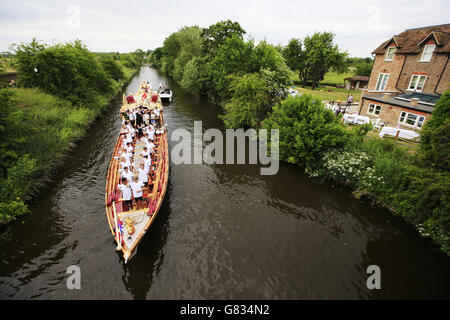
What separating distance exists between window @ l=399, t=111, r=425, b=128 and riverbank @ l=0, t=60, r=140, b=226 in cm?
2812

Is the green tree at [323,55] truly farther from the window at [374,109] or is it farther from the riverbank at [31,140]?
the riverbank at [31,140]

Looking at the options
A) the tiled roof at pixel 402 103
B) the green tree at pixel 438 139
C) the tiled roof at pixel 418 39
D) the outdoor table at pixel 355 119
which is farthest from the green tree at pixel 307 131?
the tiled roof at pixel 418 39

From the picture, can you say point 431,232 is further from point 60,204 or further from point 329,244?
point 60,204

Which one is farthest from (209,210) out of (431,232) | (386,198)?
(431,232)

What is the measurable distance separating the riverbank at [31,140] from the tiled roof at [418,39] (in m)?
33.4

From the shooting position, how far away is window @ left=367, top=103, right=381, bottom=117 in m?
21.2

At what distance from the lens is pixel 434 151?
32.5ft

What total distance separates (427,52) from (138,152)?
94.7ft

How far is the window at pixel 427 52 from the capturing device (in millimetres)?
20591

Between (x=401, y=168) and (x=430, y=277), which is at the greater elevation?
(x=401, y=168)

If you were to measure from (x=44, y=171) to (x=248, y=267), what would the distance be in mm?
14554

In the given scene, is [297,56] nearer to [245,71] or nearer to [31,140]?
[245,71]
